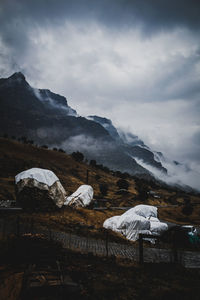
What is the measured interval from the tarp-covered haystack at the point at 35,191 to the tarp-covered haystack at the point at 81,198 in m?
4.43

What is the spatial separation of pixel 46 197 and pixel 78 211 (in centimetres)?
478

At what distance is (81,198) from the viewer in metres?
23.4

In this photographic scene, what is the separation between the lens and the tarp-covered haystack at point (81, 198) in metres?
22.2

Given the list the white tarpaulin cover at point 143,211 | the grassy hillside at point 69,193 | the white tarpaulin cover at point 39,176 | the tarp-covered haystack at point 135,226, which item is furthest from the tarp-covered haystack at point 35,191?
the white tarpaulin cover at point 143,211

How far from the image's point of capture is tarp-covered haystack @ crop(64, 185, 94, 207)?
22197mm

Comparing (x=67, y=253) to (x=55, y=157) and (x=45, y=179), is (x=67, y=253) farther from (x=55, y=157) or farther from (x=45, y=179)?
(x=55, y=157)

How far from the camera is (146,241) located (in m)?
12.9

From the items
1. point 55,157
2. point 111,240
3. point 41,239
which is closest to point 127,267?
point 41,239

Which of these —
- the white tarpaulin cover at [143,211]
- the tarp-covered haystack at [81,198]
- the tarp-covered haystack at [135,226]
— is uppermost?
the tarp-covered haystack at [81,198]

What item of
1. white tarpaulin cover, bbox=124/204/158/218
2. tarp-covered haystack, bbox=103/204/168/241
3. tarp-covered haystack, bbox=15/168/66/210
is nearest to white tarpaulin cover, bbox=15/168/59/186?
tarp-covered haystack, bbox=15/168/66/210

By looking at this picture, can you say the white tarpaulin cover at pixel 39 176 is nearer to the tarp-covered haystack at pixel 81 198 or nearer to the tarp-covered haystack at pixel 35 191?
the tarp-covered haystack at pixel 35 191

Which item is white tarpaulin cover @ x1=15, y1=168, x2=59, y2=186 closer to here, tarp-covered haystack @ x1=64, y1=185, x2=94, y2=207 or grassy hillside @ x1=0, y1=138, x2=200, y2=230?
grassy hillside @ x1=0, y1=138, x2=200, y2=230

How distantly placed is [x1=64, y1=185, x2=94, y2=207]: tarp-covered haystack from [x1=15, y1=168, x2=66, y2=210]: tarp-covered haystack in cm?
443

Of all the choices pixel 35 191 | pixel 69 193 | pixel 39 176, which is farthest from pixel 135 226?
pixel 69 193
